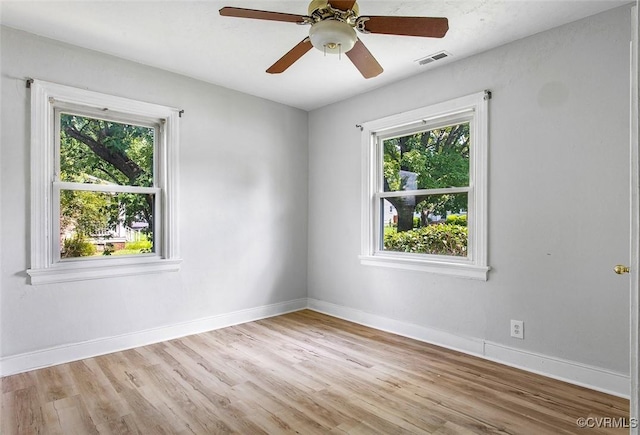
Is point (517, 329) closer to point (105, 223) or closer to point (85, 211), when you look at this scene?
point (105, 223)

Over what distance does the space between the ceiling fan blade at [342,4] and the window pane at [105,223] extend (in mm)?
2562

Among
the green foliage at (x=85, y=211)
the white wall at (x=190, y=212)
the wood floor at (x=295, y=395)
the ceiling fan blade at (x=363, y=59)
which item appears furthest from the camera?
the green foliage at (x=85, y=211)

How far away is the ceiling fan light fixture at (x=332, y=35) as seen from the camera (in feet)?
6.35

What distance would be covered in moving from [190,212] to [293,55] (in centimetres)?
204

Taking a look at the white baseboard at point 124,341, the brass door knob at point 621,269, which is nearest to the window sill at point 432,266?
the white baseboard at point 124,341

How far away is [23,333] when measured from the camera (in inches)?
111

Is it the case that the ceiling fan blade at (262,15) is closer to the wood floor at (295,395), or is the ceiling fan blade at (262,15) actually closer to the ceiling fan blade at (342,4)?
the ceiling fan blade at (342,4)

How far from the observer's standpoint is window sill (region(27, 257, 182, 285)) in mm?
2896

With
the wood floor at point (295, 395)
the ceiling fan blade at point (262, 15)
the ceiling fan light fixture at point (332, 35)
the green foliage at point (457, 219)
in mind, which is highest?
the ceiling fan blade at point (262, 15)

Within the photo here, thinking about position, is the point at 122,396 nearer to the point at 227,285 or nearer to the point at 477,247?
the point at 227,285

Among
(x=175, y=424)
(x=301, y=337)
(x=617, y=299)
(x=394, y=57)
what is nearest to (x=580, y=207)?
(x=617, y=299)

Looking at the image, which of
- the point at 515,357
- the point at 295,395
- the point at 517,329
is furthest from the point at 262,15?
the point at 515,357

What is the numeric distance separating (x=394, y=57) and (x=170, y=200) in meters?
2.48

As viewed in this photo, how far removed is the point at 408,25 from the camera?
1981 millimetres
